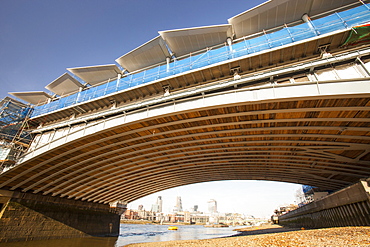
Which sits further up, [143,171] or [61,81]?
[61,81]

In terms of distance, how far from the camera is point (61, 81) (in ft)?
66.9

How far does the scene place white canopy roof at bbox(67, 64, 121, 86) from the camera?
60.0 ft

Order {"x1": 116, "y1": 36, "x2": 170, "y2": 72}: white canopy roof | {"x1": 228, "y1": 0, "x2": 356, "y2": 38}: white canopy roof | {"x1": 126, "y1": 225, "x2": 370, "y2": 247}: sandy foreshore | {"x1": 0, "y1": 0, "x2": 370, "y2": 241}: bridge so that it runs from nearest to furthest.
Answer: {"x1": 126, "y1": 225, "x2": 370, "y2": 247}: sandy foreshore → {"x1": 0, "y1": 0, "x2": 370, "y2": 241}: bridge → {"x1": 228, "y1": 0, "x2": 356, "y2": 38}: white canopy roof → {"x1": 116, "y1": 36, "x2": 170, "y2": 72}: white canopy roof

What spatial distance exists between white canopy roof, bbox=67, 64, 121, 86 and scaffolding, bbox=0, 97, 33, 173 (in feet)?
22.5

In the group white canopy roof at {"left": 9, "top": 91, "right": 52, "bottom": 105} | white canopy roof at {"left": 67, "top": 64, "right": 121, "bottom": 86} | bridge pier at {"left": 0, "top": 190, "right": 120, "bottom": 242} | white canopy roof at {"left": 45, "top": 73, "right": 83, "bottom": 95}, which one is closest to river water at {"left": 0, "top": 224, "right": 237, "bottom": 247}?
bridge pier at {"left": 0, "top": 190, "right": 120, "bottom": 242}

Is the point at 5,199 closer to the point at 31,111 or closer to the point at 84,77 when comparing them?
the point at 31,111

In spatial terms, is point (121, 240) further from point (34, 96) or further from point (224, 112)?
point (224, 112)

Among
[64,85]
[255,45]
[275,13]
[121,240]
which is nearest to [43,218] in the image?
[121,240]

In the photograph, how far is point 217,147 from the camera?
18094 millimetres

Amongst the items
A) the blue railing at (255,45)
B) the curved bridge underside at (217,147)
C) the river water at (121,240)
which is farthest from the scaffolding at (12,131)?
the river water at (121,240)

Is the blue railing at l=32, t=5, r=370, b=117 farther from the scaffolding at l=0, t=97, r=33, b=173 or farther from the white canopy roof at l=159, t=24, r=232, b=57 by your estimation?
the scaffolding at l=0, t=97, r=33, b=173

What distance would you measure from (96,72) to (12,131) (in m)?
10.4

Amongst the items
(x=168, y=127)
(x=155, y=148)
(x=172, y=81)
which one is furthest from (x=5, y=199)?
(x=172, y=81)

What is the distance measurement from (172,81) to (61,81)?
1555 centimetres
